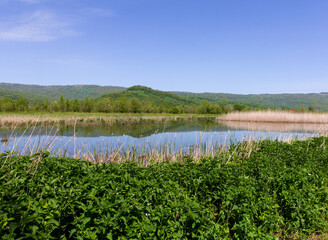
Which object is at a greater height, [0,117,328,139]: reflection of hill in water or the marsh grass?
the marsh grass

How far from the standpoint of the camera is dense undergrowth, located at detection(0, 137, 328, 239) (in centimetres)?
268

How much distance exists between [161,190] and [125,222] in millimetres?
949

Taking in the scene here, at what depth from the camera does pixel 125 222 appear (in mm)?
2713

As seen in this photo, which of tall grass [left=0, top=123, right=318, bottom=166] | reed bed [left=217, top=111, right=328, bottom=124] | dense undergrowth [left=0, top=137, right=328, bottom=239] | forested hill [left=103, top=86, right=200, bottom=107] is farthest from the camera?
forested hill [left=103, top=86, right=200, bottom=107]

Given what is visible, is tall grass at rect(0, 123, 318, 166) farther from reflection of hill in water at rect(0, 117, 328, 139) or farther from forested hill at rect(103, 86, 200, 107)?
forested hill at rect(103, 86, 200, 107)

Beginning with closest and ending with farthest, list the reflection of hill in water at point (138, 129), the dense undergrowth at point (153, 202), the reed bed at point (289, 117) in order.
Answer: the dense undergrowth at point (153, 202)
the reflection of hill in water at point (138, 129)
the reed bed at point (289, 117)

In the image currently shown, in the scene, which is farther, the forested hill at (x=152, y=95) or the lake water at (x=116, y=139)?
the forested hill at (x=152, y=95)

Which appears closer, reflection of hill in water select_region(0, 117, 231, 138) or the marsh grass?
the marsh grass

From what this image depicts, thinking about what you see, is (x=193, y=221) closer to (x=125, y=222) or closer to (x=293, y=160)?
(x=125, y=222)

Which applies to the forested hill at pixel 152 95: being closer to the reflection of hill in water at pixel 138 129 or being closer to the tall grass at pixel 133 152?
the reflection of hill in water at pixel 138 129

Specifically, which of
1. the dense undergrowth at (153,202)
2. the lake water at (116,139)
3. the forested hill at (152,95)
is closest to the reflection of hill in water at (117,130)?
the lake water at (116,139)

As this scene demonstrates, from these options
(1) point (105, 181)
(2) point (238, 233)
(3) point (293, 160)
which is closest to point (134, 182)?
(1) point (105, 181)

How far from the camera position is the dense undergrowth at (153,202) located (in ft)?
8.80

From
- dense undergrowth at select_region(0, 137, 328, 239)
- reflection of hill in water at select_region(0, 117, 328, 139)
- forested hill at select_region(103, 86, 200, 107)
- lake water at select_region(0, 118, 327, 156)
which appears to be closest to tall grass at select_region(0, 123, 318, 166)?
lake water at select_region(0, 118, 327, 156)
